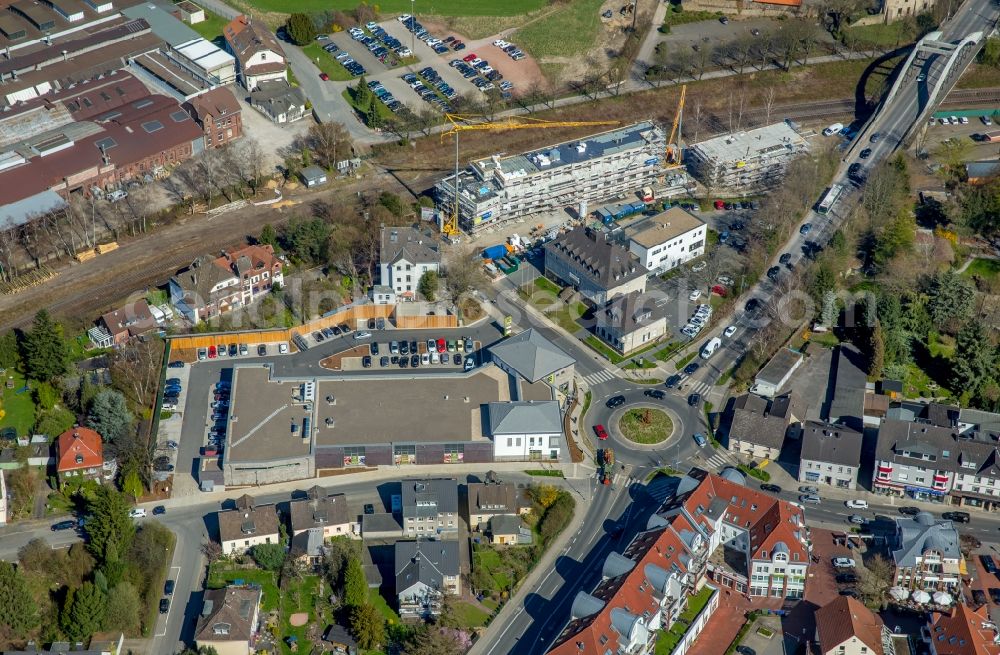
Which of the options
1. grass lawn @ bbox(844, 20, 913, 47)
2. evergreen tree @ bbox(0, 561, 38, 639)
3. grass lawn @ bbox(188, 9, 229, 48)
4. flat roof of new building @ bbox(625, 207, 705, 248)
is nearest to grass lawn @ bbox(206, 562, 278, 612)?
evergreen tree @ bbox(0, 561, 38, 639)

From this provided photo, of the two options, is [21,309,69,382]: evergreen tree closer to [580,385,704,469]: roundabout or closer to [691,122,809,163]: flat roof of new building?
[580,385,704,469]: roundabout

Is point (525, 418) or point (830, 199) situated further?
point (830, 199)

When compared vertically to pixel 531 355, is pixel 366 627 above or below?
below

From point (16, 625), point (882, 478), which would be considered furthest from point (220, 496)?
point (882, 478)

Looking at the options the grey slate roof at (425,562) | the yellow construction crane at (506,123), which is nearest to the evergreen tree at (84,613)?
the grey slate roof at (425,562)

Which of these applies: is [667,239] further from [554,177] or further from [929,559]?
[929,559]

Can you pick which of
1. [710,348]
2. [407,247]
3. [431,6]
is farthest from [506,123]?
[710,348]

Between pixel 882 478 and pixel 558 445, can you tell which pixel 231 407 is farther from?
pixel 882 478
